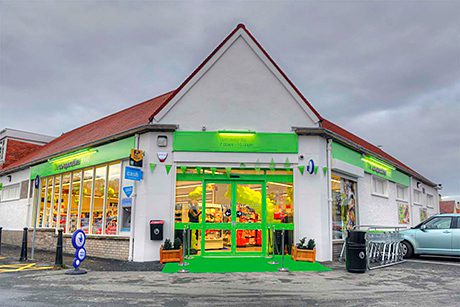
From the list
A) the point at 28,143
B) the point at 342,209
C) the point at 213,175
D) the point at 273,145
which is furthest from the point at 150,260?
the point at 28,143

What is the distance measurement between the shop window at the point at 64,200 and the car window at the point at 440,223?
14412 millimetres

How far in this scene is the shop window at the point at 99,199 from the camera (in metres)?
14.5

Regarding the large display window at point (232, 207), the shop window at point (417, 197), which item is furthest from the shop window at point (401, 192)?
the large display window at point (232, 207)

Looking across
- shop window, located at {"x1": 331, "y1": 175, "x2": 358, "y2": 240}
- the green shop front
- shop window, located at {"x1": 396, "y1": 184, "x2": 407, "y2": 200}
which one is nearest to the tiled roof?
the green shop front

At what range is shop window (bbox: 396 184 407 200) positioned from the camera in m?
20.4

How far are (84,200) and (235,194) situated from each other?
21.3 ft

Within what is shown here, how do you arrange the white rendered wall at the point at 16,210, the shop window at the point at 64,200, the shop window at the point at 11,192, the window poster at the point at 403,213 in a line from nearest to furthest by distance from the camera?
the shop window at the point at 64,200, the white rendered wall at the point at 16,210, the window poster at the point at 403,213, the shop window at the point at 11,192

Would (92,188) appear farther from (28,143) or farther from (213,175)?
(28,143)

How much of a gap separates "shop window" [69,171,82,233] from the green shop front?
5.50 metres

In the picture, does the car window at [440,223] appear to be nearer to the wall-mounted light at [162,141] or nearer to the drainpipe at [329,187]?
the drainpipe at [329,187]

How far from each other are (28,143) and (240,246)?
1890cm

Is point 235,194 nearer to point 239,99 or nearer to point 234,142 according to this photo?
point 234,142

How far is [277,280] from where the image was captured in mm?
9258

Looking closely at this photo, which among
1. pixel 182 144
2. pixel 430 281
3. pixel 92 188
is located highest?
pixel 182 144
